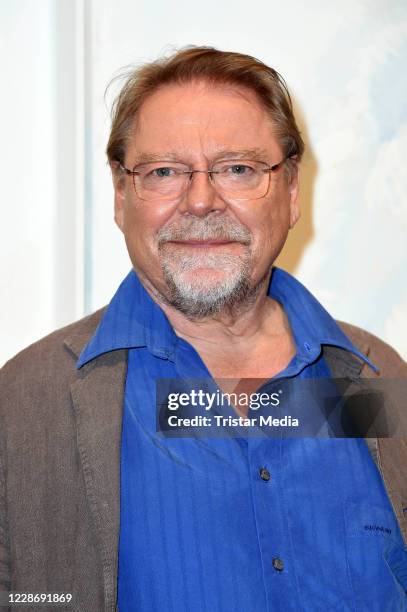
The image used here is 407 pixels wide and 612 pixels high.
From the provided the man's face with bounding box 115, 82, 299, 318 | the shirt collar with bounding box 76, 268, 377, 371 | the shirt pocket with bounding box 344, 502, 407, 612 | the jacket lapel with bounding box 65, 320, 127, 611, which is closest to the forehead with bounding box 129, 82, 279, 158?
the man's face with bounding box 115, 82, 299, 318

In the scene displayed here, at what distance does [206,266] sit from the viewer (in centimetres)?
145

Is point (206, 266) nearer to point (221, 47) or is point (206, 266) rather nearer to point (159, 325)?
point (159, 325)

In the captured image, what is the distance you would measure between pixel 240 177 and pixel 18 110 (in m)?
0.70

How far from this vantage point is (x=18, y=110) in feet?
6.20

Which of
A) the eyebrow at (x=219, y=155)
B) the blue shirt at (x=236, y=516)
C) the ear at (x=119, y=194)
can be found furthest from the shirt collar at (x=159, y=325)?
the eyebrow at (x=219, y=155)

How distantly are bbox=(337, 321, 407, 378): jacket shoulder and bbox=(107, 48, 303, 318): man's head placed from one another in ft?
0.93

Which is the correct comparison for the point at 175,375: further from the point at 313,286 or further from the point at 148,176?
the point at 313,286

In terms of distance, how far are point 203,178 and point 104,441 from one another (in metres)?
0.51

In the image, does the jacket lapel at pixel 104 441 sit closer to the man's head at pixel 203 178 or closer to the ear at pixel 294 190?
the man's head at pixel 203 178

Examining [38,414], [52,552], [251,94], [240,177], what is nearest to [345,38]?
[251,94]

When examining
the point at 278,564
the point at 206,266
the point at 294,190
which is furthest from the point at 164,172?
the point at 278,564

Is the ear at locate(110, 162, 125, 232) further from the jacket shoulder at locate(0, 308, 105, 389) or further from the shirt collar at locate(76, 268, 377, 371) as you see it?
the jacket shoulder at locate(0, 308, 105, 389)

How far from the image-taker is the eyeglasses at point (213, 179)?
4.75 ft

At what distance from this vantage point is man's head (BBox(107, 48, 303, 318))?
1.44m
